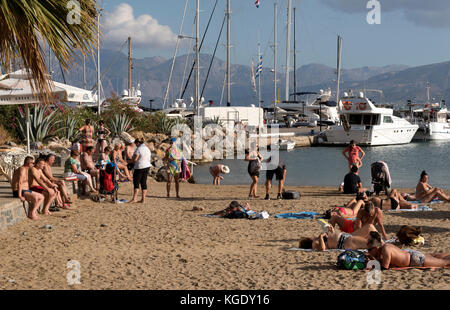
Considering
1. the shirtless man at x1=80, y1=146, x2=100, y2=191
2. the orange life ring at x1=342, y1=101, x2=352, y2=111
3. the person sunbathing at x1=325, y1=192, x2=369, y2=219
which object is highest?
the orange life ring at x1=342, y1=101, x2=352, y2=111

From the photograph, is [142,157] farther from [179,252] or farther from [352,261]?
[352,261]

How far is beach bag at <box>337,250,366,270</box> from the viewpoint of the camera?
6.54m

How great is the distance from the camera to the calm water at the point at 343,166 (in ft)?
74.3

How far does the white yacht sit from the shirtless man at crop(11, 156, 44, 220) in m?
33.9

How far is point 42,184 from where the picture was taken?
9.52 metres

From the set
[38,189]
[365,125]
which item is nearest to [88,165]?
[38,189]

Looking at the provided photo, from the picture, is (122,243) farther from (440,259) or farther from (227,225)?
(440,259)

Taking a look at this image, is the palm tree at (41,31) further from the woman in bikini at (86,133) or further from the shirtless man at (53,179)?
the woman in bikini at (86,133)

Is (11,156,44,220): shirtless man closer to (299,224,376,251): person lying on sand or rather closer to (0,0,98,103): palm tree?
(0,0,98,103): palm tree

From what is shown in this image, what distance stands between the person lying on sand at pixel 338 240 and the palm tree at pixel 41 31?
13.5 ft

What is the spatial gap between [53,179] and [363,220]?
5811 millimetres

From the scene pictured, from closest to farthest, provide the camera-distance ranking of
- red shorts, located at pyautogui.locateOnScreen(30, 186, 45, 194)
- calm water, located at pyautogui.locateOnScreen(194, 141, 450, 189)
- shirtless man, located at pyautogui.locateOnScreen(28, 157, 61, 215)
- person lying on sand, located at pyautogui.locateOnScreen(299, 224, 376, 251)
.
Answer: person lying on sand, located at pyautogui.locateOnScreen(299, 224, 376, 251) → shirtless man, located at pyautogui.locateOnScreen(28, 157, 61, 215) → red shorts, located at pyautogui.locateOnScreen(30, 186, 45, 194) → calm water, located at pyautogui.locateOnScreen(194, 141, 450, 189)

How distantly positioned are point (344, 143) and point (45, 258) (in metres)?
38.5

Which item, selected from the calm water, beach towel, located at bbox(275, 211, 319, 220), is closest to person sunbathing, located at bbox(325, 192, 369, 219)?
beach towel, located at bbox(275, 211, 319, 220)
